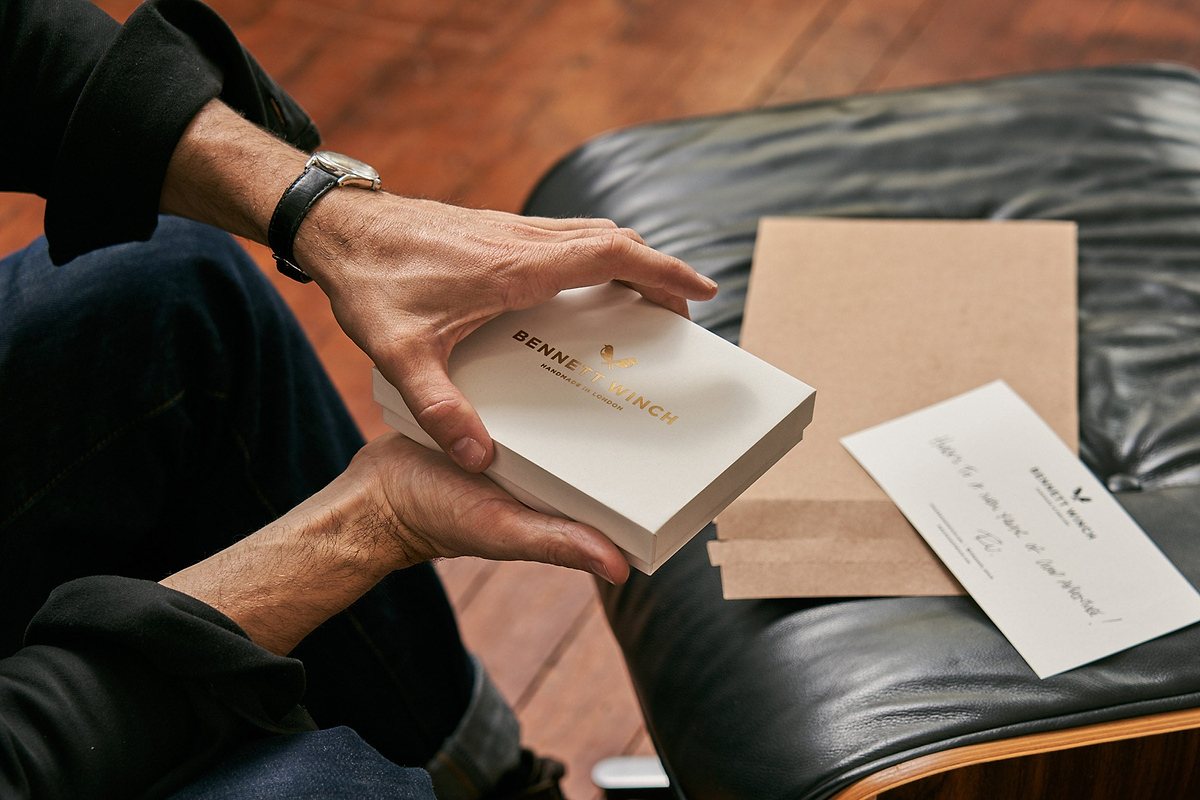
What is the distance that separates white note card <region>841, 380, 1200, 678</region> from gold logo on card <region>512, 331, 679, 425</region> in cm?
25

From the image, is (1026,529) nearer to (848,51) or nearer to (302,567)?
(302,567)

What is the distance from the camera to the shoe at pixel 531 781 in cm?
96

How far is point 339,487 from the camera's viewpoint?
704 millimetres

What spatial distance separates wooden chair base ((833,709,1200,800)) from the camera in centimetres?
61

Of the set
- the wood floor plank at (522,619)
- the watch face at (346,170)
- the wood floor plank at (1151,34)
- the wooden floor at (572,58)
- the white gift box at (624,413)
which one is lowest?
the wood floor plank at (522,619)

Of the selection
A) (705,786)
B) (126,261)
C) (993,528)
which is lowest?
(705,786)

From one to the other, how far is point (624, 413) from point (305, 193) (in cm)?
30

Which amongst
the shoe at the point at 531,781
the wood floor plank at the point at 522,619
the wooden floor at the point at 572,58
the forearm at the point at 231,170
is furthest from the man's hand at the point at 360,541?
the wooden floor at the point at 572,58

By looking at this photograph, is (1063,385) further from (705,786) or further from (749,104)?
(749,104)

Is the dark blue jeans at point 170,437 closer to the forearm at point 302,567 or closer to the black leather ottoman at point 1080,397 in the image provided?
the forearm at point 302,567

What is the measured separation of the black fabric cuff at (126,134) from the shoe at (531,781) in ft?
1.91

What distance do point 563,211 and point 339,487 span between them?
18.4 inches

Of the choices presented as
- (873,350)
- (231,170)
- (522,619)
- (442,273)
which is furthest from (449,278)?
(522,619)

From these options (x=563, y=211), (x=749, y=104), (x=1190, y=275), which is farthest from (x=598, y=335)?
(x=749, y=104)
